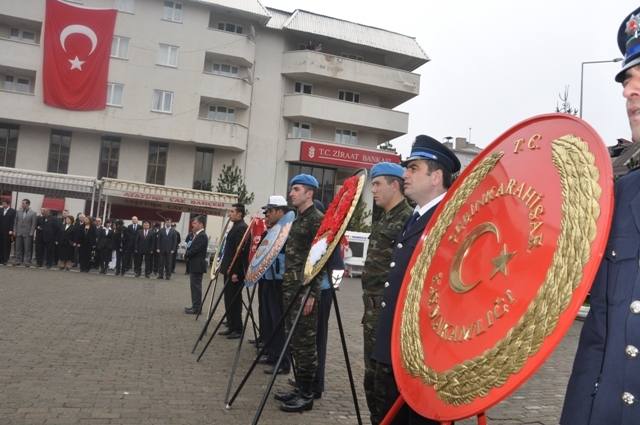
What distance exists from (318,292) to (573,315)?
3759 mm

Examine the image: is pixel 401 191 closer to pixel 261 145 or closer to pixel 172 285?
pixel 172 285

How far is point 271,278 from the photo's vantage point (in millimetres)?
6844

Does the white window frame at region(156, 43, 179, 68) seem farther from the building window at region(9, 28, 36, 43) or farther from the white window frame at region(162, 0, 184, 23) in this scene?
the building window at region(9, 28, 36, 43)

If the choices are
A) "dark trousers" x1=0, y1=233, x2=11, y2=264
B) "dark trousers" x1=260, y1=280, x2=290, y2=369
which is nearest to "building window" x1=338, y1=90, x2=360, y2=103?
"dark trousers" x1=0, y1=233, x2=11, y2=264

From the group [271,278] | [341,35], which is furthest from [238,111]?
[271,278]

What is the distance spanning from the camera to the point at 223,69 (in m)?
34.2

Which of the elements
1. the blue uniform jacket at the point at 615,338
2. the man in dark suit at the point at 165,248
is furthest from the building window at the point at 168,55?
the blue uniform jacket at the point at 615,338

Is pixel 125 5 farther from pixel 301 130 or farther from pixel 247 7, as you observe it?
pixel 301 130

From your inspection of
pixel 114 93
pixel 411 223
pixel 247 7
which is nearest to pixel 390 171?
pixel 411 223

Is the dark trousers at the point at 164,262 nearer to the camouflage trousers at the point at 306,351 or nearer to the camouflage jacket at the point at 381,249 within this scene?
the camouflage trousers at the point at 306,351

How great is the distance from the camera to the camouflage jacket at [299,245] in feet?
17.9

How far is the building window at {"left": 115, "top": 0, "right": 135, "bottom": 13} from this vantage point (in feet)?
103

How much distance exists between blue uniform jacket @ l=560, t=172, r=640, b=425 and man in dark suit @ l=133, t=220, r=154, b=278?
17.5 meters

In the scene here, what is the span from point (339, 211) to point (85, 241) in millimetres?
16098
